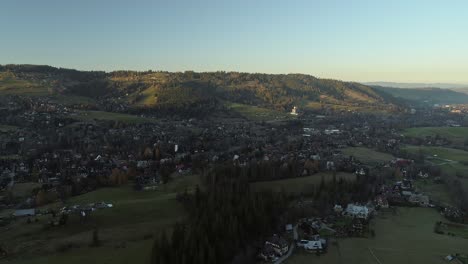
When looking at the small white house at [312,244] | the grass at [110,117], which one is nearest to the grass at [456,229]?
the small white house at [312,244]

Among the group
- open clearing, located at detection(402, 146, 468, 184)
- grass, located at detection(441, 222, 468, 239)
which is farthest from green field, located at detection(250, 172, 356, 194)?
open clearing, located at detection(402, 146, 468, 184)

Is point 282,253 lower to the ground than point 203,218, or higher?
lower

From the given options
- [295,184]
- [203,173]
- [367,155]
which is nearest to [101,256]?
[203,173]

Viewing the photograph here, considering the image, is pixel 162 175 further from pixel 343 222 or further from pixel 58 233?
pixel 343 222

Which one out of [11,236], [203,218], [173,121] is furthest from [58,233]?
[173,121]

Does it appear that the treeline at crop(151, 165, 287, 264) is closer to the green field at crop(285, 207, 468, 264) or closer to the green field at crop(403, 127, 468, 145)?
the green field at crop(285, 207, 468, 264)

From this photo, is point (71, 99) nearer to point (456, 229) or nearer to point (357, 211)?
point (357, 211)

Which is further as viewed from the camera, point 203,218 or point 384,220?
point 384,220
